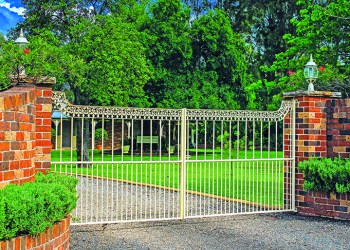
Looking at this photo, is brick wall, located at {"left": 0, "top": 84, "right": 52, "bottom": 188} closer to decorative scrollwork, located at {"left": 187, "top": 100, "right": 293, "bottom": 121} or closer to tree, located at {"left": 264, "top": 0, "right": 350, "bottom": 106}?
decorative scrollwork, located at {"left": 187, "top": 100, "right": 293, "bottom": 121}

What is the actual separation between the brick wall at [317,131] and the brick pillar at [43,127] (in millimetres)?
Result: 4664

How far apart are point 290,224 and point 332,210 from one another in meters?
0.94

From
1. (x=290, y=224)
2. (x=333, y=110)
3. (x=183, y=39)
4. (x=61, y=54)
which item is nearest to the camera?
(x=290, y=224)

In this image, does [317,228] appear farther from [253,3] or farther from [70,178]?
[253,3]

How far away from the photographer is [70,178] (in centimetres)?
673

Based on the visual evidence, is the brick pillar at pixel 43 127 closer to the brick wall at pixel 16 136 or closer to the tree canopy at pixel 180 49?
the brick wall at pixel 16 136

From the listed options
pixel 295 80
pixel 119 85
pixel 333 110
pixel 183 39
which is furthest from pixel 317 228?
pixel 183 39

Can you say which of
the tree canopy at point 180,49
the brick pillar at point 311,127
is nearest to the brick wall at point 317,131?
the brick pillar at point 311,127

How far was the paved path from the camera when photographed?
693cm

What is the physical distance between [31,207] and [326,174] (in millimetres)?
5609

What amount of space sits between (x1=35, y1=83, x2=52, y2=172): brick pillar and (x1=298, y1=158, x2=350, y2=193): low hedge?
14.9 ft

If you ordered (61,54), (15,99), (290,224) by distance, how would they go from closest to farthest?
(15,99)
(290,224)
(61,54)

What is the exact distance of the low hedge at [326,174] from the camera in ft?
28.5

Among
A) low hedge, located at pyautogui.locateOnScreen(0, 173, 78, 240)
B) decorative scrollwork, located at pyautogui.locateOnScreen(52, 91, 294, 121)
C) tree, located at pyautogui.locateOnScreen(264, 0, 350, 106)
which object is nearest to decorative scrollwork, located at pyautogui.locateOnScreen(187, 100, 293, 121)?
decorative scrollwork, located at pyautogui.locateOnScreen(52, 91, 294, 121)
